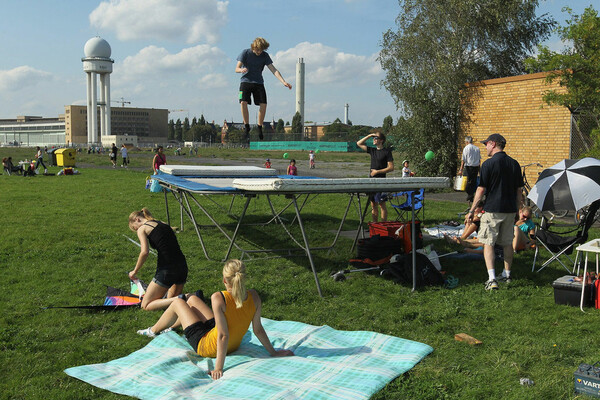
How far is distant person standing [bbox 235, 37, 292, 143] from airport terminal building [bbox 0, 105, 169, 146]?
160961 millimetres

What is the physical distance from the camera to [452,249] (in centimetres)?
973

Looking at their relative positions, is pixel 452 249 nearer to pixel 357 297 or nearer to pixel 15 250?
pixel 357 297

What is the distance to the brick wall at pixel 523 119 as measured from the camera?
17.0 metres

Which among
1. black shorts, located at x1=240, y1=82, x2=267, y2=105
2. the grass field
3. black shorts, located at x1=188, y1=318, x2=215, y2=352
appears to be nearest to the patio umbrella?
the grass field

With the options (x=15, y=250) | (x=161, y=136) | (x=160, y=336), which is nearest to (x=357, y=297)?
(x=160, y=336)

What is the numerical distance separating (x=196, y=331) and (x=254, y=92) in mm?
3909

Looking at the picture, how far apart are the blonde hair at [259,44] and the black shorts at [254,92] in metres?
0.52

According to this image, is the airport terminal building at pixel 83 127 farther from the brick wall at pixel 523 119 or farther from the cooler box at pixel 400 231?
the cooler box at pixel 400 231

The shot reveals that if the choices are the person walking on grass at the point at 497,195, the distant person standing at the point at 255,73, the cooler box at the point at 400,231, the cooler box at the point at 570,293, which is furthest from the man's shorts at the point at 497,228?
the distant person standing at the point at 255,73

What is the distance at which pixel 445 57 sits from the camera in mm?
22531

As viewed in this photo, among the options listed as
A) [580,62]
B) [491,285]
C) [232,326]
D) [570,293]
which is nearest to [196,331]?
[232,326]

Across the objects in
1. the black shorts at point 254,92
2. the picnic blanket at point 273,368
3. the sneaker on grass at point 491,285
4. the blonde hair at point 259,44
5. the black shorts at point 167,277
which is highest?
the blonde hair at point 259,44

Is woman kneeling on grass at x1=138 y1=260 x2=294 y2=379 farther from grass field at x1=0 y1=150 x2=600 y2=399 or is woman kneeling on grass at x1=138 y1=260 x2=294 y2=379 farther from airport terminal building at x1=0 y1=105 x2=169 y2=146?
airport terminal building at x1=0 y1=105 x2=169 y2=146

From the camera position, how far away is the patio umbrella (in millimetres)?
7434
